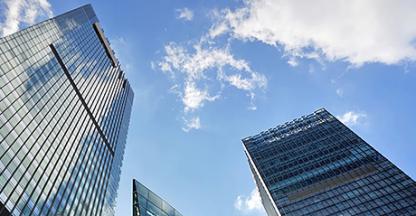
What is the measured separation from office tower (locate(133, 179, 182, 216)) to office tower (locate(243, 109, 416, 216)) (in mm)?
42476

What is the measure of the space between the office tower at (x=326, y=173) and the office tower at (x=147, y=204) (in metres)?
42.5

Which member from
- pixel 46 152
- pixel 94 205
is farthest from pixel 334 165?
pixel 46 152

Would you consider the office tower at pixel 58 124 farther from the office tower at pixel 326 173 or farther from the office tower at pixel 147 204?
the office tower at pixel 326 173

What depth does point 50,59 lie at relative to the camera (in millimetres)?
79812

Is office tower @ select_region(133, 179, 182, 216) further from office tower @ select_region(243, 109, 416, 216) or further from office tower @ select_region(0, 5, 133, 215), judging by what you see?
office tower @ select_region(243, 109, 416, 216)

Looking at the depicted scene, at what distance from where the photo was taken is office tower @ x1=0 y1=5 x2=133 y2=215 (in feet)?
168

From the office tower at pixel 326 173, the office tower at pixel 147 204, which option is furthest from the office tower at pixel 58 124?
the office tower at pixel 326 173

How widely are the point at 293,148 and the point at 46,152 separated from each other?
65987mm

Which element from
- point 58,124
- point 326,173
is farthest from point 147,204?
point 326,173

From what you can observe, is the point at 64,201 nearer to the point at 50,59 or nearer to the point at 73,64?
the point at 50,59

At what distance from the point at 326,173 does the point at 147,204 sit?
190ft

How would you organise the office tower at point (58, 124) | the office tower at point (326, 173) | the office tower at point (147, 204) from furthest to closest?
the office tower at point (326, 173) < the office tower at point (58, 124) < the office tower at point (147, 204)

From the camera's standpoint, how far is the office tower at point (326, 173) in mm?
69562

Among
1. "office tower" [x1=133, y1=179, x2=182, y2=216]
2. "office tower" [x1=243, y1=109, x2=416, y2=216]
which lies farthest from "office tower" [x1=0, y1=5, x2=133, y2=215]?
"office tower" [x1=243, y1=109, x2=416, y2=216]
